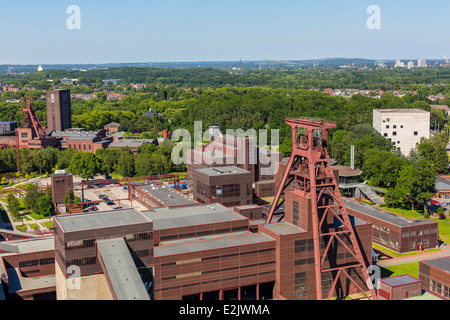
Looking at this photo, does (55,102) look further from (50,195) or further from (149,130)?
(50,195)

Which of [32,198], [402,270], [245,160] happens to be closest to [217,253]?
[402,270]

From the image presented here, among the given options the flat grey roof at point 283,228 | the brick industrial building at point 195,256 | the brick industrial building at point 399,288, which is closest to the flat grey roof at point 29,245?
the brick industrial building at point 195,256

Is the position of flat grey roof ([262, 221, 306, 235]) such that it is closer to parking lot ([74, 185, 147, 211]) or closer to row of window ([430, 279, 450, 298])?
row of window ([430, 279, 450, 298])

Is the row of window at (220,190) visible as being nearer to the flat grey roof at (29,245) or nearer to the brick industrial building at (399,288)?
the flat grey roof at (29,245)

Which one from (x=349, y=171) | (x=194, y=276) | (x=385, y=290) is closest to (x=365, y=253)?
(x=385, y=290)

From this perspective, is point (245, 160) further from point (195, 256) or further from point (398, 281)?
point (398, 281)

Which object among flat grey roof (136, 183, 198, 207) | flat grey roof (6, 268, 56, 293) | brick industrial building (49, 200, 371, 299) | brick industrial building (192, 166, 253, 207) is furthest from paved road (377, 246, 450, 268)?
flat grey roof (6, 268, 56, 293)
